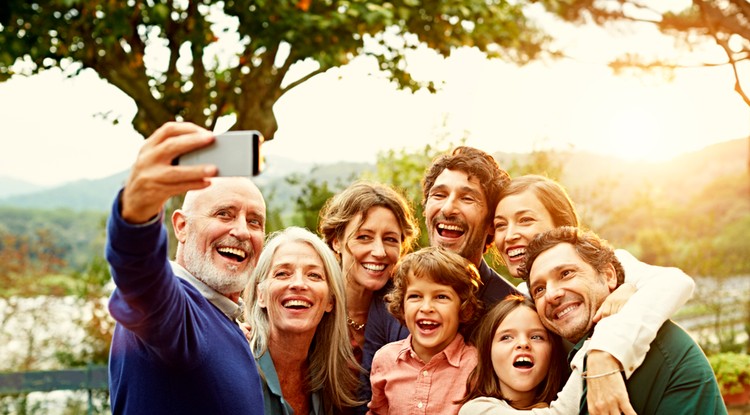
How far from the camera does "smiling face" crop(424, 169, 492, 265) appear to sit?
3287 mm

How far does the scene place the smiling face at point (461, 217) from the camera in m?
3.29

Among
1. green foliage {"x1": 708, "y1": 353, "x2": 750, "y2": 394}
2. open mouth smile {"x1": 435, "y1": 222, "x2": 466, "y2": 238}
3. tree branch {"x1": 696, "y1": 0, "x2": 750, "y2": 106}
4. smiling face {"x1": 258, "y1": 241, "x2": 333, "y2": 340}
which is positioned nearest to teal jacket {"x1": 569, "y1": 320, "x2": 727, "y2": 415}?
open mouth smile {"x1": 435, "y1": 222, "x2": 466, "y2": 238}

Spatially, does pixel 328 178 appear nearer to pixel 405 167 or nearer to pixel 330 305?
pixel 405 167

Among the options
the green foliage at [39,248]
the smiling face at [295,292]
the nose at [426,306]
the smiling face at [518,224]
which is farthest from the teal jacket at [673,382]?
the green foliage at [39,248]

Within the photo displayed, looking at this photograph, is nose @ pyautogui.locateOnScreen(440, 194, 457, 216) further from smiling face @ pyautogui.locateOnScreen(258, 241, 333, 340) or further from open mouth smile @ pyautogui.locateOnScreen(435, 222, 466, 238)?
smiling face @ pyautogui.locateOnScreen(258, 241, 333, 340)

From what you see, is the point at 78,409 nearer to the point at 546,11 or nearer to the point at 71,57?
the point at 71,57

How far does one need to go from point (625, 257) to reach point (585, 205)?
21.1 ft

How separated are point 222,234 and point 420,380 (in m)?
1.01

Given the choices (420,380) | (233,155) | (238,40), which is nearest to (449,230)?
(420,380)

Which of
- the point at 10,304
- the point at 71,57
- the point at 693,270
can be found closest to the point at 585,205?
the point at 693,270

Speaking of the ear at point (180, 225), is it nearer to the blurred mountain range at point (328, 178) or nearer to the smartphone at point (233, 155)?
the smartphone at point (233, 155)

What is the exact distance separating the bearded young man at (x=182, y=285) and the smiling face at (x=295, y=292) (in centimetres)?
39

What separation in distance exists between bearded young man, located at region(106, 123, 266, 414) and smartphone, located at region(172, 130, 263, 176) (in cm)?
2

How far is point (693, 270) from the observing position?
1133cm
